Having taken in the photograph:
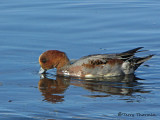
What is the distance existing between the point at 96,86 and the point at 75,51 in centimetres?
256

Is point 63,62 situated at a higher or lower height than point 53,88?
higher

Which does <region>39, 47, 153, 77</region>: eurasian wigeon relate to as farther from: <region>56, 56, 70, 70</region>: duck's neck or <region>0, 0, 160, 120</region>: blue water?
<region>0, 0, 160, 120</region>: blue water

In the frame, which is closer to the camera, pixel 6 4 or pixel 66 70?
pixel 66 70

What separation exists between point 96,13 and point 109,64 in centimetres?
507

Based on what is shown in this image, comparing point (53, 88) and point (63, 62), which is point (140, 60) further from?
point (53, 88)

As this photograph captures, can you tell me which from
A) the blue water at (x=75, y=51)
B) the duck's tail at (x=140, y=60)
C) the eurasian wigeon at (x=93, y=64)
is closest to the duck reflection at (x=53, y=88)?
the blue water at (x=75, y=51)

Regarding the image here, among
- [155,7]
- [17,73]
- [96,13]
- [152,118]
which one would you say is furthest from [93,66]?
[155,7]

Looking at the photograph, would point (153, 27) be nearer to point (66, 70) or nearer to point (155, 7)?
point (155, 7)

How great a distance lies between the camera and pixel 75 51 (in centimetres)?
1102

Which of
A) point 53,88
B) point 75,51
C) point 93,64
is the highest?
point 75,51

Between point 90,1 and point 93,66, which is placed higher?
point 90,1

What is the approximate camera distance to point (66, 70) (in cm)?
971

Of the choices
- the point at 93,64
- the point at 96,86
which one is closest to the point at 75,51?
the point at 93,64

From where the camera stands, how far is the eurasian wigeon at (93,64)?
9539 millimetres
